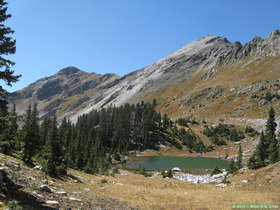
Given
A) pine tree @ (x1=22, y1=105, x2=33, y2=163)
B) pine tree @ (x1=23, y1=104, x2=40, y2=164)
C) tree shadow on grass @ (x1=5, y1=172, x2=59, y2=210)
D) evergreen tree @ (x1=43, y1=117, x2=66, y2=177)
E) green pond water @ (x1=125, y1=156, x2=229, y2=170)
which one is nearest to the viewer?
tree shadow on grass @ (x1=5, y1=172, x2=59, y2=210)

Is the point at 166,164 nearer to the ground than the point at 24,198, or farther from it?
nearer to the ground

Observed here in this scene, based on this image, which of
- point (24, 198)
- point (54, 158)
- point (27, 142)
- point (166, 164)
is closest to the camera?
point (24, 198)

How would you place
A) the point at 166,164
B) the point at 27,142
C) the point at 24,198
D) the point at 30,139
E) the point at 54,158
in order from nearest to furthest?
the point at 24,198
the point at 54,158
the point at 27,142
the point at 30,139
the point at 166,164

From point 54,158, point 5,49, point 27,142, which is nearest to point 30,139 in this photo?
point 27,142

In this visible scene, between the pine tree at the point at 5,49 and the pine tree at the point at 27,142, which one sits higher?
the pine tree at the point at 5,49

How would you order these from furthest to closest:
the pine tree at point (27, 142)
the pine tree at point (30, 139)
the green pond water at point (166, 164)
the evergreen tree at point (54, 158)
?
the green pond water at point (166, 164), the pine tree at point (30, 139), the pine tree at point (27, 142), the evergreen tree at point (54, 158)

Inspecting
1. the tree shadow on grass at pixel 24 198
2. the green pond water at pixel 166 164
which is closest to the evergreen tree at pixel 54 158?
the tree shadow on grass at pixel 24 198

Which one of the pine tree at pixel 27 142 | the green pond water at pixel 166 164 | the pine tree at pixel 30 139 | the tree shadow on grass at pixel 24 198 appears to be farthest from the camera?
the green pond water at pixel 166 164

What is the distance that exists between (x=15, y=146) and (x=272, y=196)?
155 feet

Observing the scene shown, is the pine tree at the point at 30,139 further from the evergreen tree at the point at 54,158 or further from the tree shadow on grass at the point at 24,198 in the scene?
the tree shadow on grass at the point at 24,198

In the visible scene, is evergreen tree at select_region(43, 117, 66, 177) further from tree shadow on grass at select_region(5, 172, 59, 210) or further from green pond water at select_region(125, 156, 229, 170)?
green pond water at select_region(125, 156, 229, 170)

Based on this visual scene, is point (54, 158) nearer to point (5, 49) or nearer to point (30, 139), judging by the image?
point (30, 139)

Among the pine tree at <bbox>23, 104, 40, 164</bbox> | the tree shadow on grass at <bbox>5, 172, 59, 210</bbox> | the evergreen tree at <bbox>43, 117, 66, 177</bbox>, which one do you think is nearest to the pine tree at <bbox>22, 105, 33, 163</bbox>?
the pine tree at <bbox>23, 104, 40, 164</bbox>

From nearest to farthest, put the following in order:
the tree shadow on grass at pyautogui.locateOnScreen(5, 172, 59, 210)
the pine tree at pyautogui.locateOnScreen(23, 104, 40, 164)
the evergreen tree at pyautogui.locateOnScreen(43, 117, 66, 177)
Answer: the tree shadow on grass at pyautogui.locateOnScreen(5, 172, 59, 210)
the evergreen tree at pyautogui.locateOnScreen(43, 117, 66, 177)
the pine tree at pyautogui.locateOnScreen(23, 104, 40, 164)
